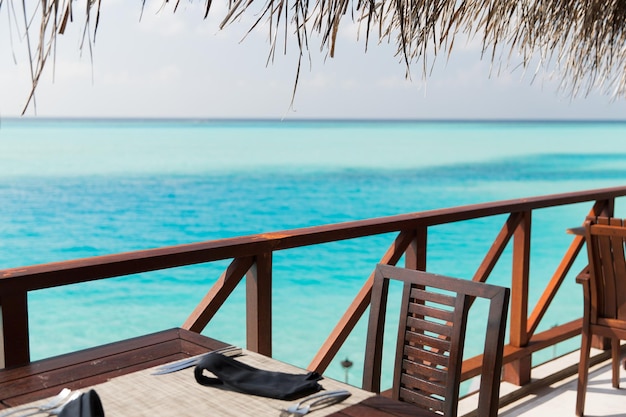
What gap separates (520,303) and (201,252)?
2.09 meters

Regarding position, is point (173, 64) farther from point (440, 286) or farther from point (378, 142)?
point (440, 286)

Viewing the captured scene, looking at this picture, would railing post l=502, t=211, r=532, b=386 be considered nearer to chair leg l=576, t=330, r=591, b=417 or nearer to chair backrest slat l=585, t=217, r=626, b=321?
chair leg l=576, t=330, r=591, b=417

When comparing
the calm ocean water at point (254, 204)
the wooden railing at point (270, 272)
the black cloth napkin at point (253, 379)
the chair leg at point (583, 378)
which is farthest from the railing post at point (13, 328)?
the calm ocean water at point (254, 204)

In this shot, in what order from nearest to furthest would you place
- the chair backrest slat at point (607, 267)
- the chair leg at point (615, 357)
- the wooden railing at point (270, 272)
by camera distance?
the wooden railing at point (270, 272), the chair backrest slat at point (607, 267), the chair leg at point (615, 357)

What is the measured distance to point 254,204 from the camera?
22.8 metres

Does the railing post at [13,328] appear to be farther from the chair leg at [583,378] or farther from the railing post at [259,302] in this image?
the chair leg at [583,378]

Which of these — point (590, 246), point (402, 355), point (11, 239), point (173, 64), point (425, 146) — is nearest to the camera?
point (402, 355)

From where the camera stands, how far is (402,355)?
1993 millimetres

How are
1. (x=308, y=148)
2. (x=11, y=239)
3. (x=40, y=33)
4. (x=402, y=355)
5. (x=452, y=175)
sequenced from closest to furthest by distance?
(x=40, y=33), (x=402, y=355), (x=11, y=239), (x=452, y=175), (x=308, y=148)

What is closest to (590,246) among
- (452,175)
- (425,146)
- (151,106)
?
(452,175)

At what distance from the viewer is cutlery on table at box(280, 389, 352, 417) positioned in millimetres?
1343

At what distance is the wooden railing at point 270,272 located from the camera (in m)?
1.87

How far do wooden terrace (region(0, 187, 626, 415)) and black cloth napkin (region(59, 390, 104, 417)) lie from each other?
0.39 metres

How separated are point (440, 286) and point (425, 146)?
130 ft
